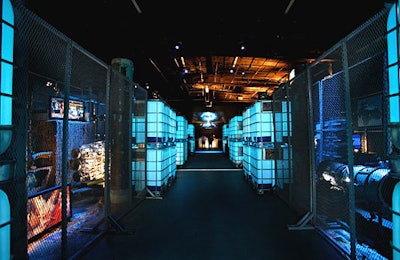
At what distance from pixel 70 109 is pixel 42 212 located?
216 cm

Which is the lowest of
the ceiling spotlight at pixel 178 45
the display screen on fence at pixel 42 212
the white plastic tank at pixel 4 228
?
the display screen on fence at pixel 42 212

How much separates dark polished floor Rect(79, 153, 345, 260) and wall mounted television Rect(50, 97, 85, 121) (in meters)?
2.37

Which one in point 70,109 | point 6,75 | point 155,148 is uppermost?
point 70,109

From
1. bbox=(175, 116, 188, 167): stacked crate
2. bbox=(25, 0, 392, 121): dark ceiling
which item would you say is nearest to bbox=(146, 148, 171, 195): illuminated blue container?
bbox=(25, 0, 392, 121): dark ceiling

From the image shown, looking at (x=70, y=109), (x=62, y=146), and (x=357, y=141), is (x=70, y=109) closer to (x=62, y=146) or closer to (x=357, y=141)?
(x=62, y=146)

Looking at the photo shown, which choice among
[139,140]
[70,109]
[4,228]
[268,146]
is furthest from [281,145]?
[4,228]

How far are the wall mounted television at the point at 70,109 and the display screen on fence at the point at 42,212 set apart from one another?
4.50 ft

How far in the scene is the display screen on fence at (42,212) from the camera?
2.97m

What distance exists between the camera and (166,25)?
18.5 ft

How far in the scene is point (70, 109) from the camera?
445 centimetres

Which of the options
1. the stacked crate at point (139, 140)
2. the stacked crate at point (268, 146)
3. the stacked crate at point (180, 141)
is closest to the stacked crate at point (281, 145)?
the stacked crate at point (268, 146)

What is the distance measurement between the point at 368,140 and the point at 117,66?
7.66 m

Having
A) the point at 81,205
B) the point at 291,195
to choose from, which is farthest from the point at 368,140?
the point at 81,205

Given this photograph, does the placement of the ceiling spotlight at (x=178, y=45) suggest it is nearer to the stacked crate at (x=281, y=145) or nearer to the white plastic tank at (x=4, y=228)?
the stacked crate at (x=281, y=145)
